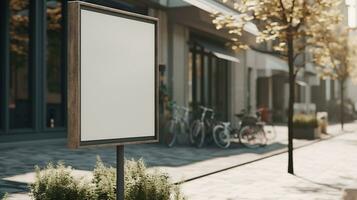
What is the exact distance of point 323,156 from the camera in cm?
1397

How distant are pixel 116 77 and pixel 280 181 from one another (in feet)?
19.8

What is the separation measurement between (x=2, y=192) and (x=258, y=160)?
279 inches

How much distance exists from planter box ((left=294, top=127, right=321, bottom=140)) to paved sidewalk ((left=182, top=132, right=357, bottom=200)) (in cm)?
729

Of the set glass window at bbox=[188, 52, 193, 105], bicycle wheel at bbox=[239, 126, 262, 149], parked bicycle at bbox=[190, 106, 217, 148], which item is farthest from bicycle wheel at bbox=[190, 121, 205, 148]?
glass window at bbox=[188, 52, 193, 105]

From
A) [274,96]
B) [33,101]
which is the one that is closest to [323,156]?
[33,101]

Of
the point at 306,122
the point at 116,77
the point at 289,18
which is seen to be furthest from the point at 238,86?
the point at 116,77

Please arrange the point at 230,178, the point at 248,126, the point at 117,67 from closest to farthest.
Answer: the point at 117,67 < the point at 230,178 < the point at 248,126

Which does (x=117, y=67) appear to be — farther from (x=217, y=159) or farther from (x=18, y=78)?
(x=18, y=78)

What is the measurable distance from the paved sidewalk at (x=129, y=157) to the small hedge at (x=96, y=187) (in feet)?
8.26

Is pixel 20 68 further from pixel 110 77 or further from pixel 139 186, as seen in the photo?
pixel 110 77

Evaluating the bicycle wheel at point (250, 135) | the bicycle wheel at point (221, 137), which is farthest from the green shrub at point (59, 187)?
the bicycle wheel at point (250, 135)

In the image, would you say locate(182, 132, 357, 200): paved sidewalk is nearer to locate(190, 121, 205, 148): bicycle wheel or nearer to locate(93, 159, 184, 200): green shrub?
locate(93, 159, 184, 200): green shrub

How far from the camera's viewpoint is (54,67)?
606 inches

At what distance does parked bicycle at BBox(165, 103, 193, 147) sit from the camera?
15.7 metres
